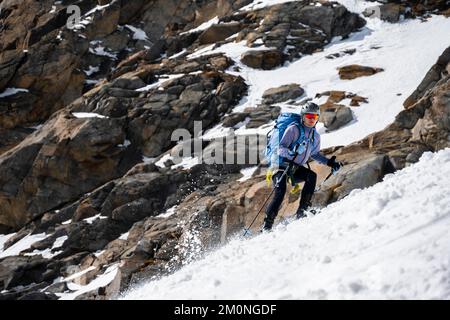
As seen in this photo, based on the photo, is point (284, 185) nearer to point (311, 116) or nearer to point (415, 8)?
point (311, 116)

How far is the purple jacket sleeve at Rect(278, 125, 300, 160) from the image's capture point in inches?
388

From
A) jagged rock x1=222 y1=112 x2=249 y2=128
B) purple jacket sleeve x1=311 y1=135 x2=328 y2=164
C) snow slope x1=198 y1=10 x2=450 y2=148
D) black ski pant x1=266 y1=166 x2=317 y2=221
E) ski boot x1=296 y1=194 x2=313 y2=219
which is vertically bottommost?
jagged rock x1=222 y1=112 x2=249 y2=128

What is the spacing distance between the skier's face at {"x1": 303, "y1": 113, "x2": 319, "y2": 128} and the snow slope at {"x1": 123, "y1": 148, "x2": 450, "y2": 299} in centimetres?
236

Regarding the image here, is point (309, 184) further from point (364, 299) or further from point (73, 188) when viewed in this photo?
point (73, 188)

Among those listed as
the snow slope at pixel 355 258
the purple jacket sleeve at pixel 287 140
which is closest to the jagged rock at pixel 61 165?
the purple jacket sleeve at pixel 287 140

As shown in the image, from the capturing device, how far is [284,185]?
32.9 feet

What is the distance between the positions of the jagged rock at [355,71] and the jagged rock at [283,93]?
3.31 metres

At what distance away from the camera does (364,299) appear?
4320 mm

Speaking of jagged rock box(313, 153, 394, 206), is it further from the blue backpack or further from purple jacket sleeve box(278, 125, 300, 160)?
purple jacket sleeve box(278, 125, 300, 160)

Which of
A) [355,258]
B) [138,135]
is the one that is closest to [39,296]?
[138,135]

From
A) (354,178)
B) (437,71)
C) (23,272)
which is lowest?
(23,272)

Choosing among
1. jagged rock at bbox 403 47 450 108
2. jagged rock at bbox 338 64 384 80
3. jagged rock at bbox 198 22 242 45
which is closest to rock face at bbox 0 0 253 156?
jagged rock at bbox 198 22 242 45

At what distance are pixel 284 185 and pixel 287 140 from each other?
88 cm
